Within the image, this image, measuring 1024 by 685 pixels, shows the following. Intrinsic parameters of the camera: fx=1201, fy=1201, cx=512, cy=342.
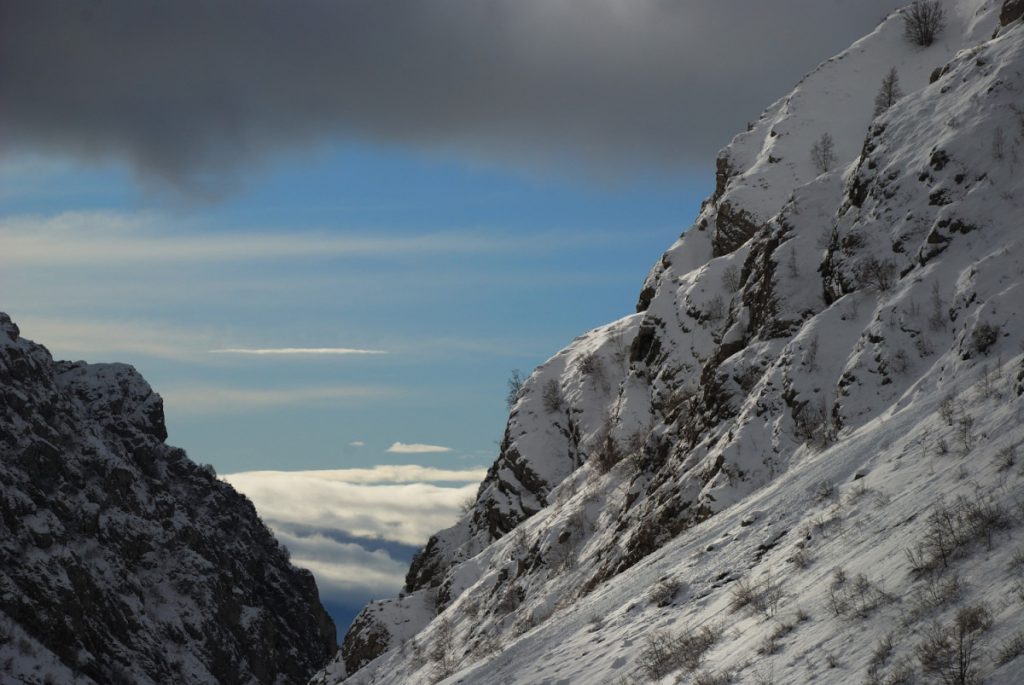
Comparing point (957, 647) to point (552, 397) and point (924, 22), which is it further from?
point (924, 22)

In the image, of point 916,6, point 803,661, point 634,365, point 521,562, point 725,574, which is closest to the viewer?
point 803,661

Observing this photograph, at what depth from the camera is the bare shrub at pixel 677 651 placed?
11766mm

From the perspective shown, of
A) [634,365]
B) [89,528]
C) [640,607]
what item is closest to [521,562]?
[634,365]

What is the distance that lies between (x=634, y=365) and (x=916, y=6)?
1979cm

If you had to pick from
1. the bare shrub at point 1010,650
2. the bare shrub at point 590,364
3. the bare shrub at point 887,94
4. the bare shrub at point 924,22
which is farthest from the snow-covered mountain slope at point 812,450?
the bare shrub at point 590,364

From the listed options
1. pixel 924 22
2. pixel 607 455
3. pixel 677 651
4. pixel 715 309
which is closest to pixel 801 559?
pixel 677 651

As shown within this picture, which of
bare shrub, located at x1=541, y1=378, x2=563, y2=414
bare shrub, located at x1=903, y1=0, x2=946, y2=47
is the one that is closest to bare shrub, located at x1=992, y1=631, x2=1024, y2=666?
bare shrub, located at x1=541, y1=378, x2=563, y2=414

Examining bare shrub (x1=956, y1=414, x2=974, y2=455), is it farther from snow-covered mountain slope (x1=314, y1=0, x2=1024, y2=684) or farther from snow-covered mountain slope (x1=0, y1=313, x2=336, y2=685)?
snow-covered mountain slope (x1=0, y1=313, x2=336, y2=685)

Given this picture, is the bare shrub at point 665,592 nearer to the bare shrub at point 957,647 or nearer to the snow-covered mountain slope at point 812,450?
the snow-covered mountain slope at point 812,450

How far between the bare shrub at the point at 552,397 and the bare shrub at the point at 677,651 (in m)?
36.5

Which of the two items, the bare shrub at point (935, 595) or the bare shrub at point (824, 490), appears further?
the bare shrub at point (824, 490)

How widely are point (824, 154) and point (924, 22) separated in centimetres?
1141

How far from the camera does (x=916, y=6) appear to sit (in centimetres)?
4838

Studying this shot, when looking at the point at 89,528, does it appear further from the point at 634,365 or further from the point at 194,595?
the point at 634,365
